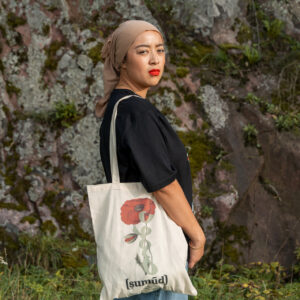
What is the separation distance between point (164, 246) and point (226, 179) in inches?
106

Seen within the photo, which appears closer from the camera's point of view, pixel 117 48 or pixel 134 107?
Answer: pixel 134 107

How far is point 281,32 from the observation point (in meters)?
5.39

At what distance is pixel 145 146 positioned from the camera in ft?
6.16

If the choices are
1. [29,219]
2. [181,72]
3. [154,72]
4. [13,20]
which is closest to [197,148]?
[181,72]

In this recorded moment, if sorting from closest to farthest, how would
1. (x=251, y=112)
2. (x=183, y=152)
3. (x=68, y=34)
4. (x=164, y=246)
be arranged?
(x=164, y=246), (x=183, y=152), (x=251, y=112), (x=68, y=34)

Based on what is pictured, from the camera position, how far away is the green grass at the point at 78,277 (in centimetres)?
362

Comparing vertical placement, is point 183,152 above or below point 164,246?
above

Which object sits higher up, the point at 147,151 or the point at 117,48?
the point at 117,48

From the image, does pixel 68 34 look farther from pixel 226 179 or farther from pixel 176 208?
pixel 176 208

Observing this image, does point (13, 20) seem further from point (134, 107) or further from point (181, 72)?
point (134, 107)

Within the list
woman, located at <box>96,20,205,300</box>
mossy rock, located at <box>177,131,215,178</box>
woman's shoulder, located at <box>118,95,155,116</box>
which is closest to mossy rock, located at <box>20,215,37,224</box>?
mossy rock, located at <box>177,131,215,178</box>

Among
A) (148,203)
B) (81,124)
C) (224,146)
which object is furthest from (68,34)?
(148,203)

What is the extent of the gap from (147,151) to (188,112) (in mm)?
2995

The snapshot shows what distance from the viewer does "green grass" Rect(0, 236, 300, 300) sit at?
362cm
